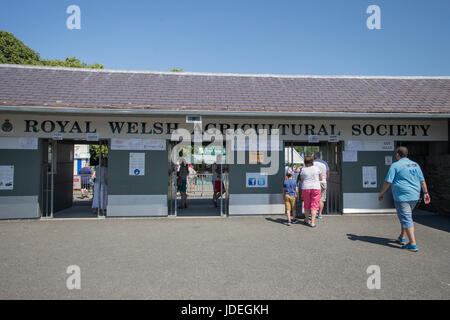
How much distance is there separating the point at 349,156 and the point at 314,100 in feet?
6.84

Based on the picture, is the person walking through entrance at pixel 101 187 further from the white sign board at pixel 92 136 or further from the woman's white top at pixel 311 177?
the woman's white top at pixel 311 177

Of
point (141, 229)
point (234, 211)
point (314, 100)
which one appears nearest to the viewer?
point (141, 229)

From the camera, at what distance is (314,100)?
29.7ft

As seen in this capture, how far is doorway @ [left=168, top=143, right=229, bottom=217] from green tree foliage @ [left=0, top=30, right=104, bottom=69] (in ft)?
47.8

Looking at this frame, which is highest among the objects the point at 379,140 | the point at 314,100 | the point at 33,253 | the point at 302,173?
the point at 314,100

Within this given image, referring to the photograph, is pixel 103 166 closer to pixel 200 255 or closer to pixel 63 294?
pixel 200 255

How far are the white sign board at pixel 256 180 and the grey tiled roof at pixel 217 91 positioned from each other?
1.96m

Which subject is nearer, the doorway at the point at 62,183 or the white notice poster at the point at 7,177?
the white notice poster at the point at 7,177

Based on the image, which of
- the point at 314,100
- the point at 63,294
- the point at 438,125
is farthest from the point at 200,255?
the point at 438,125

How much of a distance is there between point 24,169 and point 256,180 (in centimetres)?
661

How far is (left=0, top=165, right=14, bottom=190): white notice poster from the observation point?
7766 millimetres

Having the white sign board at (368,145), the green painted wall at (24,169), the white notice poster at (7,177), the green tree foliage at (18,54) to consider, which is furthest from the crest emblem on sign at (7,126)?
the green tree foliage at (18,54)

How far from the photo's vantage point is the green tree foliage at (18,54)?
24203 millimetres

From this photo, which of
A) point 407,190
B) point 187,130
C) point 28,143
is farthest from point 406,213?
point 28,143
